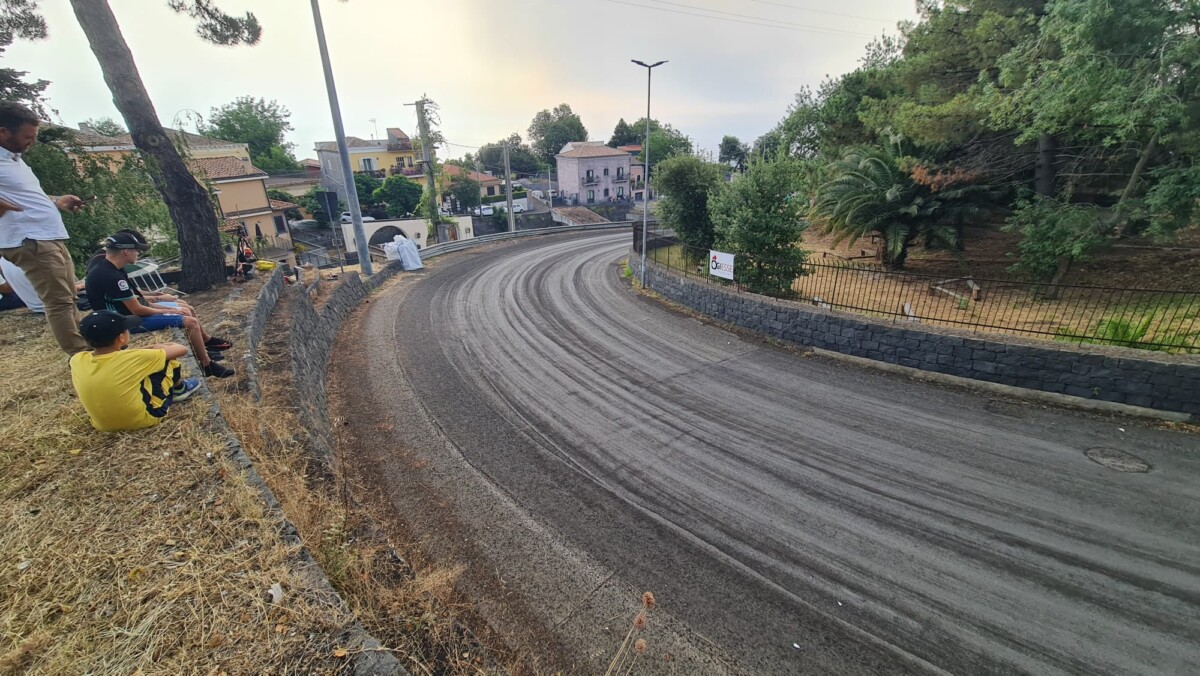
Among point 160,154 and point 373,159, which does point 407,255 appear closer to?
point 160,154

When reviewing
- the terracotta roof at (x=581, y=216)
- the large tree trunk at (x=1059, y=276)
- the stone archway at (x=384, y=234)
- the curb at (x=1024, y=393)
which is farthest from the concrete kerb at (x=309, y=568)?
the terracotta roof at (x=581, y=216)

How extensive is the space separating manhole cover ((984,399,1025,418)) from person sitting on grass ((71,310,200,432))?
10.1 m

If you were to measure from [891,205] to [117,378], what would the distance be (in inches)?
576

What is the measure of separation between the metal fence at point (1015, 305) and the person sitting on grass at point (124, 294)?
9.77 metres

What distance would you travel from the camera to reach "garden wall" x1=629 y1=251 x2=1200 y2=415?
612 centimetres

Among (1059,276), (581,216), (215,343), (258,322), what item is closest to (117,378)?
(215,343)

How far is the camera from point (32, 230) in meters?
4.29

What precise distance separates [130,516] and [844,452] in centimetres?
698

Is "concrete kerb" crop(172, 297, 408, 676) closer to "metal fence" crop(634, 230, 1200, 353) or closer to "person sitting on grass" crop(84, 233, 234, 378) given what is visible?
"person sitting on grass" crop(84, 233, 234, 378)

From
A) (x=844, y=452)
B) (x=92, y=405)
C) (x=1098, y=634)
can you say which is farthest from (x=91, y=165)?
(x=1098, y=634)

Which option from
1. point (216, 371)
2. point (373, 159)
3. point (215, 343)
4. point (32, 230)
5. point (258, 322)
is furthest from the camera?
point (373, 159)

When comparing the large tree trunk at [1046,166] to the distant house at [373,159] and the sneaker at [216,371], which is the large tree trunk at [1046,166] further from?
the distant house at [373,159]

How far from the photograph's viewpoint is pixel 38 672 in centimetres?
206

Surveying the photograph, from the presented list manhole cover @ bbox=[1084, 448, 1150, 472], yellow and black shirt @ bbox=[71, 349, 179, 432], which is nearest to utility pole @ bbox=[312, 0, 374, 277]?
yellow and black shirt @ bbox=[71, 349, 179, 432]
